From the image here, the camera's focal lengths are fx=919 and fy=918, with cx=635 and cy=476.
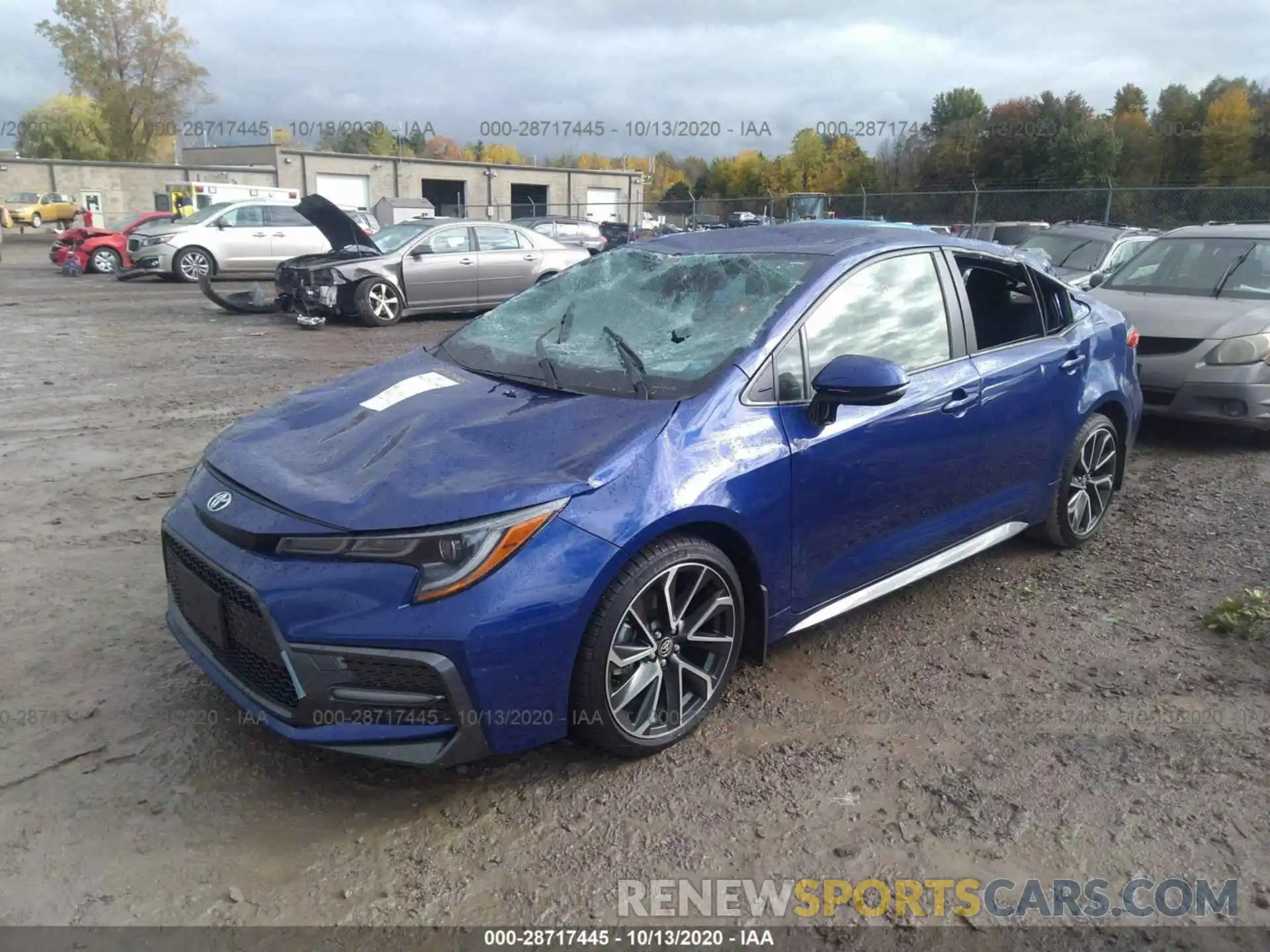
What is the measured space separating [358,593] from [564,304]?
6.30 feet

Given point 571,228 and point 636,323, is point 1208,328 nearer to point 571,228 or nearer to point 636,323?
point 636,323

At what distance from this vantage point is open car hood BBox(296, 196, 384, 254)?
35.8 ft

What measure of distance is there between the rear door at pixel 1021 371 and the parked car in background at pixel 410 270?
8345 mm

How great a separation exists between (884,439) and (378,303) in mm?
10902

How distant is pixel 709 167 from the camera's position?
245ft

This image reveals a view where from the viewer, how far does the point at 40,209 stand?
4406cm

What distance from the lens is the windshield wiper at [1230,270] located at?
7359 millimetres

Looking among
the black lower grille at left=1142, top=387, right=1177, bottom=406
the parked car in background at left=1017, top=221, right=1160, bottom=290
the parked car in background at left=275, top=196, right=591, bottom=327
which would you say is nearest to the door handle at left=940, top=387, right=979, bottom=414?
the black lower grille at left=1142, top=387, right=1177, bottom=406

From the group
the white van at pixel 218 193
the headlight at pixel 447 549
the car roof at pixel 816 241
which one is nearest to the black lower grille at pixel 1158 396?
the car roof at pixel 816 241

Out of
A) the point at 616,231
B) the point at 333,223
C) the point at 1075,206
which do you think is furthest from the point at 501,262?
the point at 616,231

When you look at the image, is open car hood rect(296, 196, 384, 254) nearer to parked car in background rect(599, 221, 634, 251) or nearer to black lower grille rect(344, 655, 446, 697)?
black lower grille rect(344, 655, 446, 697)

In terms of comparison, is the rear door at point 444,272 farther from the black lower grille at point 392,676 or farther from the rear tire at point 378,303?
the black lower grille at point 392,676

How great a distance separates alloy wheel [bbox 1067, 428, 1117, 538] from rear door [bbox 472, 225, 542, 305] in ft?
33.6

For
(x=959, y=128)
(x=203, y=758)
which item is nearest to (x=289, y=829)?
(x=203, y=758)
